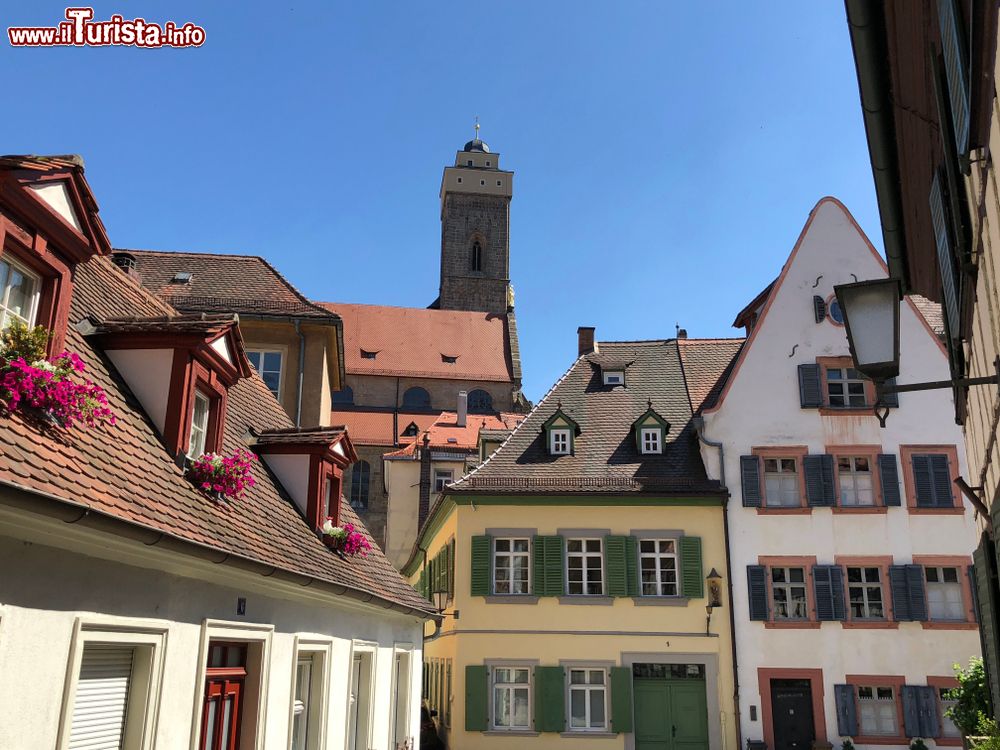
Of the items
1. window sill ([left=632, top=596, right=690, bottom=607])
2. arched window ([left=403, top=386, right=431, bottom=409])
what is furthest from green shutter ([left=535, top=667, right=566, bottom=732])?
arched window ([left=403, top=386, right=431, bottom=409])

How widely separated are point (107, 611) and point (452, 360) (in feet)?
168

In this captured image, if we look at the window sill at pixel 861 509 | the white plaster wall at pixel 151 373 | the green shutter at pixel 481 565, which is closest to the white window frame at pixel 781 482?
the window sill at pixel 861 509

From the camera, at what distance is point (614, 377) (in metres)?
27.7

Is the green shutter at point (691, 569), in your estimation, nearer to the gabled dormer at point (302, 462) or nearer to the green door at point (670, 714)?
the green door at point (670, 714)

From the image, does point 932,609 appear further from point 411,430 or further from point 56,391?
point 411,430

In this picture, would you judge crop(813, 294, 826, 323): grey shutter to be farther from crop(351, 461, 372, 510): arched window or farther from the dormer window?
crop(351, 461, 372, 510): arched window

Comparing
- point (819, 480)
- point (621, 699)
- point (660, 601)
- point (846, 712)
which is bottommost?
point (846, 712)

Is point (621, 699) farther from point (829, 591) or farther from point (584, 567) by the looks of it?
point (829, 591)

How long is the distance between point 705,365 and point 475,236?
161ft

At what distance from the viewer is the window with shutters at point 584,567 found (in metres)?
22.8

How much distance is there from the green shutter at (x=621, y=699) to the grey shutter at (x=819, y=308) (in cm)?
1049

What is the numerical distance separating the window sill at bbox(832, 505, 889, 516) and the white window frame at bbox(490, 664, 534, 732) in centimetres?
870

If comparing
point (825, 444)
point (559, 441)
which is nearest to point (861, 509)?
point (825, 444)

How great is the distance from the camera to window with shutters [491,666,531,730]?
2198 cm
